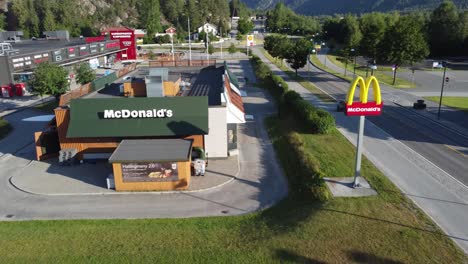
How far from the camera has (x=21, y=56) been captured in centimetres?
5494

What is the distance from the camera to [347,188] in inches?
854

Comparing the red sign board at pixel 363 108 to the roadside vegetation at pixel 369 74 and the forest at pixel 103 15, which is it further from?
the forest at pixel 103 15

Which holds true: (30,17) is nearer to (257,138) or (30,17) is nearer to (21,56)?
(21,56)

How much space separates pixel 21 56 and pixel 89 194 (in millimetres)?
42239

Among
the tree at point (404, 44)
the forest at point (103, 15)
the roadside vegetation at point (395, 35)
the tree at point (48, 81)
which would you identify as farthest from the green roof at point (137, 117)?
the forest at point (103, 15)

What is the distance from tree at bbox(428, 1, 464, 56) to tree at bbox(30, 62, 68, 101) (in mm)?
99249

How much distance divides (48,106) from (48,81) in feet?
12.2

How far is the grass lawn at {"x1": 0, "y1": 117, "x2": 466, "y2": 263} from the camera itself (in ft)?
50.2

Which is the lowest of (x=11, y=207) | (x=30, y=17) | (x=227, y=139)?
(x=11, y=207)

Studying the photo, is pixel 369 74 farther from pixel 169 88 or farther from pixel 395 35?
pixel 169 88

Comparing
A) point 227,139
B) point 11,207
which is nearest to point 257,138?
point 227,139

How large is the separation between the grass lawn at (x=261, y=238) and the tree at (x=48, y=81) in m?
29.6

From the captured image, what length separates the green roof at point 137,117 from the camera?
25.9m

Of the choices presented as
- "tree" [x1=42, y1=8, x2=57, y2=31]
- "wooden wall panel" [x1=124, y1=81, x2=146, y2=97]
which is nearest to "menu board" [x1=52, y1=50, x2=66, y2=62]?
→ "wooden wall panel" [x1=124, y1=81, x2=146, y2=97]
